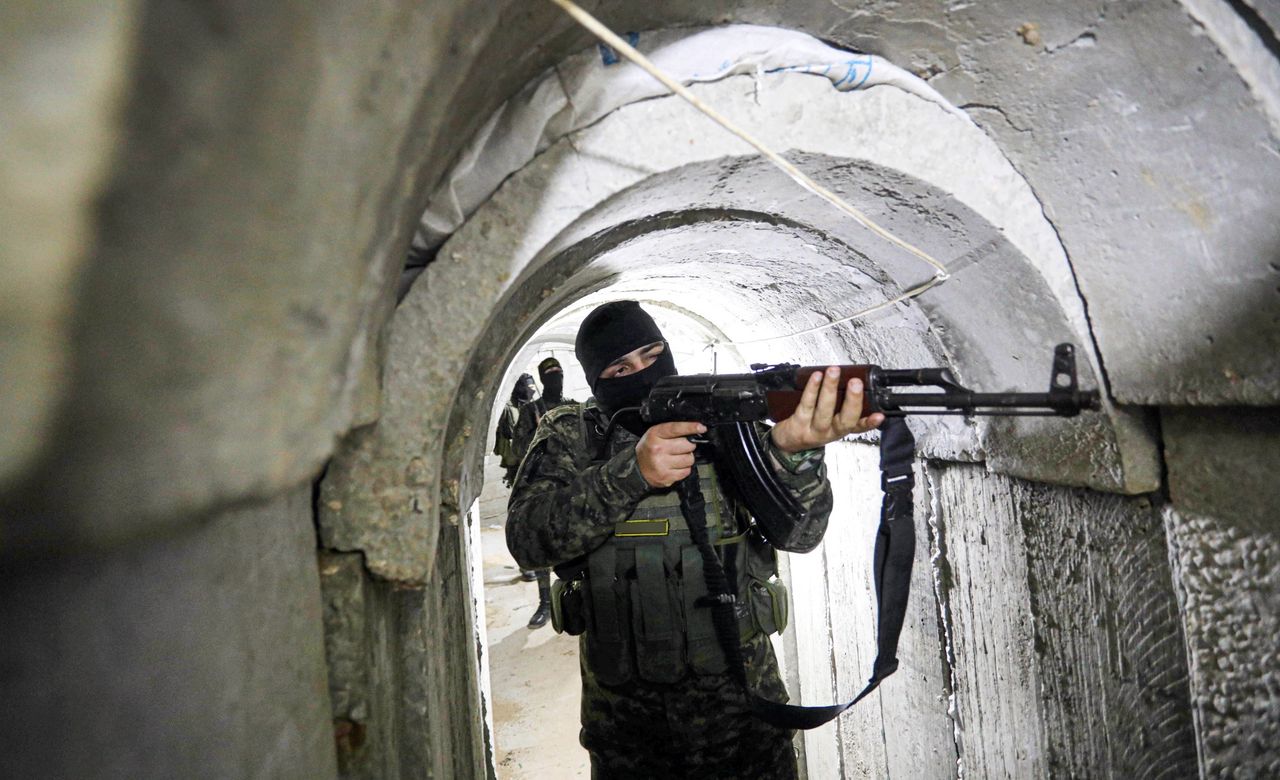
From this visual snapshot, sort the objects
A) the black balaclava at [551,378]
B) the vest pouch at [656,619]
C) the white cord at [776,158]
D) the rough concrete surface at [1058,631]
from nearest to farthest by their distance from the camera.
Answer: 1. the white cord at [776,158]
2. the rough concrete surface at [1058,631]
3. the vest pouch at [656,619]
4. the black balaclava at [551,378]

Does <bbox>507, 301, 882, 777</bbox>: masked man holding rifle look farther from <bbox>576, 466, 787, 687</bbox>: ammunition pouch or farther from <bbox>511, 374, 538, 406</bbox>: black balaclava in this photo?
<bbox>511, 374, 538, 406</bbox>: black balaclava

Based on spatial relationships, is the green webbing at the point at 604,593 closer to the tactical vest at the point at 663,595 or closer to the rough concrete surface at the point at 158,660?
the tactical vest at the point at 663,595

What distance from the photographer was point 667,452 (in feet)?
5.80

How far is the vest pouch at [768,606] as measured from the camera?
208 cm

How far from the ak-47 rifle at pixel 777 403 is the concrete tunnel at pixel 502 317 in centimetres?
17

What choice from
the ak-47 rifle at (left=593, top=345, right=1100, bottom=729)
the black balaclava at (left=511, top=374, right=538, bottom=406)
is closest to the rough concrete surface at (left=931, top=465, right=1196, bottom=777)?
the ak-47 rifle at (left=593, top=345, right=1100, bottom=729)

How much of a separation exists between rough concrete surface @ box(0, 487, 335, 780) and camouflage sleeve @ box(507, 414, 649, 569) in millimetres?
1093

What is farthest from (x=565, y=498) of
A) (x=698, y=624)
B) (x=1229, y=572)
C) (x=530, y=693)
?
(x=530, y=693)

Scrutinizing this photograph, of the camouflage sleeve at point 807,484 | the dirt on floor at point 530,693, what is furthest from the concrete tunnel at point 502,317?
the dirt on floor at point 530,693

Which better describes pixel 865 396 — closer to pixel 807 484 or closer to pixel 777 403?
pixel 777 403

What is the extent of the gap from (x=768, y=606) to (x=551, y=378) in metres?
3.58

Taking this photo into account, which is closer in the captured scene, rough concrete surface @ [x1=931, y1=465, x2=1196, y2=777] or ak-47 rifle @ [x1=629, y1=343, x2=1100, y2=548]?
ak-47 rifle @ [x1=629, y1=343, x2=1100, y2=548]

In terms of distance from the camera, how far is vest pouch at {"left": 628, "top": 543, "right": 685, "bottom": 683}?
1.97 m

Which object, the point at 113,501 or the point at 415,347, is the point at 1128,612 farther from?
the point at 113,501
